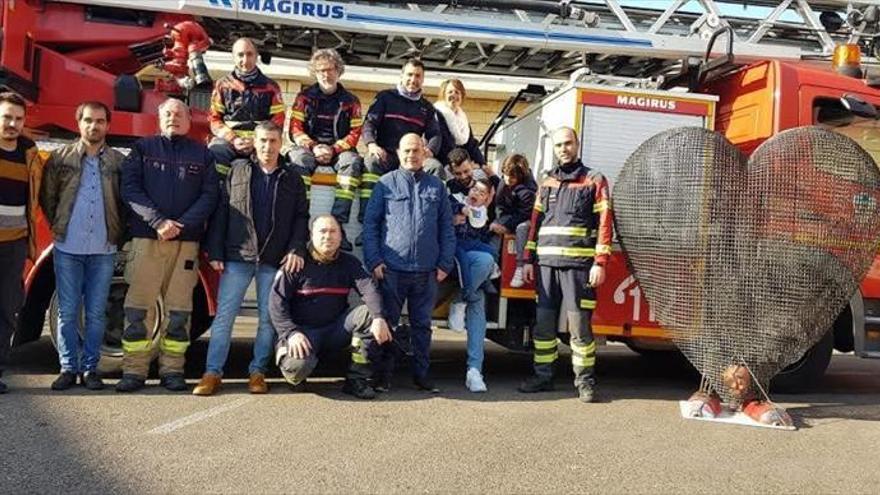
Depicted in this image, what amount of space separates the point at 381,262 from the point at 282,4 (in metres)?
2.42

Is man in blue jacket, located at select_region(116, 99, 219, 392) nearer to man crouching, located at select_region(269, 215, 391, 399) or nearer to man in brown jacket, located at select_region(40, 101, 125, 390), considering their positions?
man in brown jacket, located at select_region(40, 101, 125, 390)

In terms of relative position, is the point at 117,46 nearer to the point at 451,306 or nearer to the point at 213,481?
the point at 451,306

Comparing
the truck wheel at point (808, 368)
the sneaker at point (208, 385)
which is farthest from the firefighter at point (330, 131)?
the truck wheel at point (808, 368)

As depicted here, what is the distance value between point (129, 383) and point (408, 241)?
83.3 inches

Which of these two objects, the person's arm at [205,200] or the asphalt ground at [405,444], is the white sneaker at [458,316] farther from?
the person's arm at [205,200]

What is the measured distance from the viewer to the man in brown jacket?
5.12 m

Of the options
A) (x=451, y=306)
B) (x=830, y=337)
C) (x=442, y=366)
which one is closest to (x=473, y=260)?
(x=451, y=306)

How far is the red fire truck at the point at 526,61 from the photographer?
5.86 m

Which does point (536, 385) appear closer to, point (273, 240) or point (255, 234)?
point (273, 240)

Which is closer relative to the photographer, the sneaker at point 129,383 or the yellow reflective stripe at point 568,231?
the sneaker at point 129,383

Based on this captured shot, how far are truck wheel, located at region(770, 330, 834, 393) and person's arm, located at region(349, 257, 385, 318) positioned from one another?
340 cm

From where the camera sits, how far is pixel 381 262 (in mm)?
5402

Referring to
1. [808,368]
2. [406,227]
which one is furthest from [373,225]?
[808,368]

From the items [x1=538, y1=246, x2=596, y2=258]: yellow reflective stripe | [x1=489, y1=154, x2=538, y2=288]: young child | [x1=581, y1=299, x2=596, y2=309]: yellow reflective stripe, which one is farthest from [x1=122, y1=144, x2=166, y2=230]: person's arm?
[x1=581, y1=299, x2=596, y2=309]: yellow reflective stripe
